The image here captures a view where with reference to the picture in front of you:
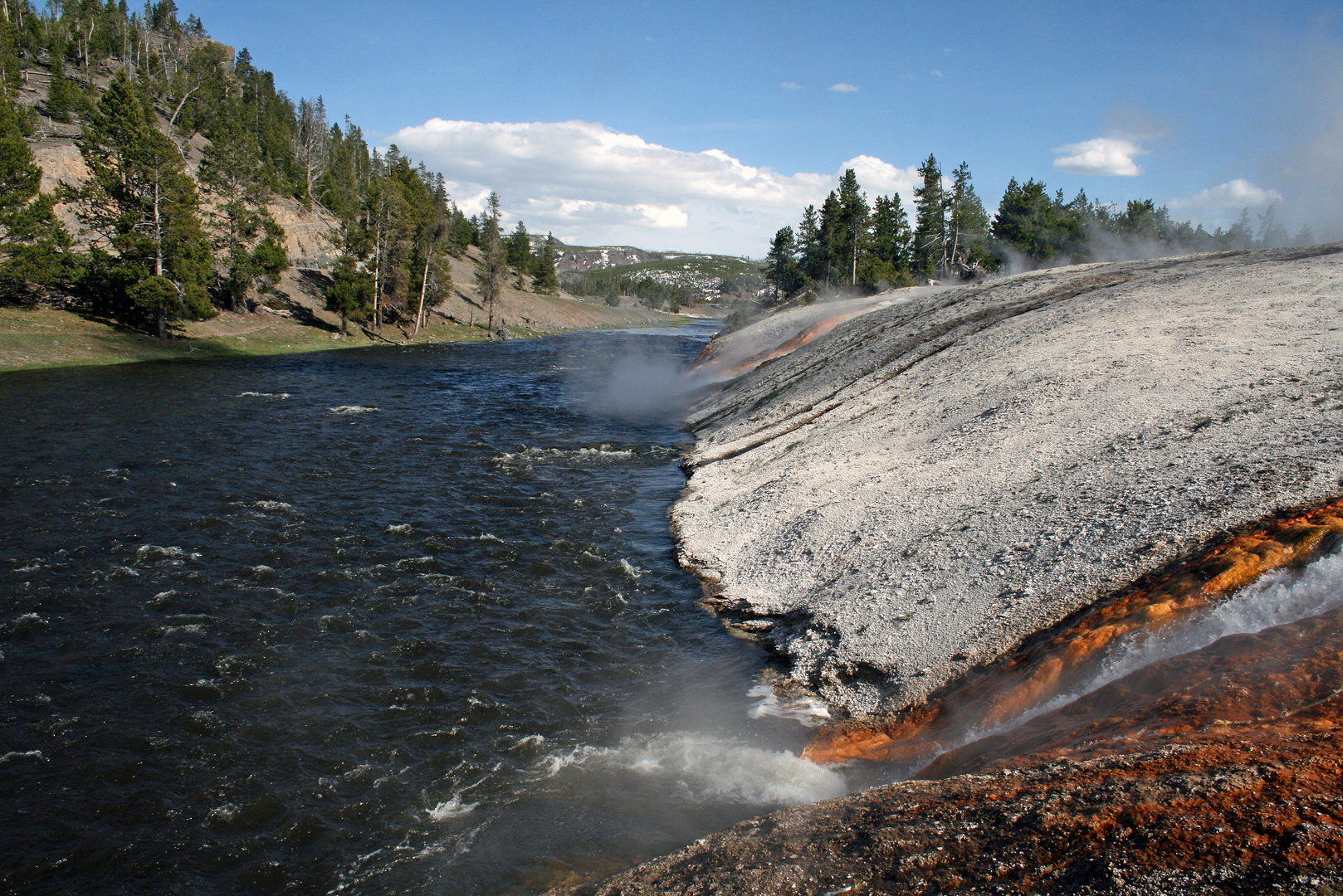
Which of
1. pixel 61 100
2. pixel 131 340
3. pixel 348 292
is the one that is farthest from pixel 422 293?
pixel 61 100

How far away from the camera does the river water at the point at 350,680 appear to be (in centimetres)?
780

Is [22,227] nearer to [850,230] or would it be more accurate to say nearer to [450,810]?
[450,810]

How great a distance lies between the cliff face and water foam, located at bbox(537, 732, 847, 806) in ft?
5.42

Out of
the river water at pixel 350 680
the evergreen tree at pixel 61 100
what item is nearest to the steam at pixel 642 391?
the river water at pixel 350 680

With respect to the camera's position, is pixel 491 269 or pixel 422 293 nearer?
pixel 422 293

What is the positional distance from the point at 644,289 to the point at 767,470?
185m

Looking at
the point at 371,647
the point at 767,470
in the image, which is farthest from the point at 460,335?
the point at 371,647

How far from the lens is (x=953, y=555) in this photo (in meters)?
12.2

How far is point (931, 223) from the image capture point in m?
83.8

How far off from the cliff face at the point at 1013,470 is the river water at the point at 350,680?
187cm

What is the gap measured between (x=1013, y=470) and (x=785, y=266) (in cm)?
8186

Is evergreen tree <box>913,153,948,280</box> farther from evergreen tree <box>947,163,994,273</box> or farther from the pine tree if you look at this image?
the pine tree

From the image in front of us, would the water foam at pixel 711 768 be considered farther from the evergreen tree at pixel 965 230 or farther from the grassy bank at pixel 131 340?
the evergreen tree at pixel 965 230

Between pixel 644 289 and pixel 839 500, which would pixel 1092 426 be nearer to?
pixel 839 500
